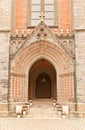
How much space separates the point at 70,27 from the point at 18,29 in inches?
129

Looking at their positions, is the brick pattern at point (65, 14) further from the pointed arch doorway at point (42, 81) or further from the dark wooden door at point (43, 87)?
the dark wooden door at point (43, 87)

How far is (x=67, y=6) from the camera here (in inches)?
672

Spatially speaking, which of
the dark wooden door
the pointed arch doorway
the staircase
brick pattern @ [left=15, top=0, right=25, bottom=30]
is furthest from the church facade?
the dark wooden door

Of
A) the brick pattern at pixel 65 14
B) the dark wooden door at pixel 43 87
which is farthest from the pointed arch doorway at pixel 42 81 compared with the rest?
the brick pattern at pixel 65 14

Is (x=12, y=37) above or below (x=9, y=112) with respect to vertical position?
above

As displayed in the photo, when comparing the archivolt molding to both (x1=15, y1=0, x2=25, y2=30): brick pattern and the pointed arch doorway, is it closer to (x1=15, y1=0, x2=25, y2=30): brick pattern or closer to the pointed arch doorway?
(x1=15, y1=0, x2=25, y2=30): brick pattern

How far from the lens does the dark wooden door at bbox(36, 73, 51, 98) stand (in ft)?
67.6

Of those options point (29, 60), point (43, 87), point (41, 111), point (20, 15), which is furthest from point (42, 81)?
point (41, 111)

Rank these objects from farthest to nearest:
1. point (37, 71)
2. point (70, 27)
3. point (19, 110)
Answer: point (37, 71)
point (70, 27)
point (19, 110)

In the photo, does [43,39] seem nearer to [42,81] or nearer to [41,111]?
[41,111]

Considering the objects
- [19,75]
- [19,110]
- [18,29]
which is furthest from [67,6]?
[19,110]

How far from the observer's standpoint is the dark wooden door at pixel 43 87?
2059 cm

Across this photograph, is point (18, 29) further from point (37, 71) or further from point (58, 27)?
point (37, 71)

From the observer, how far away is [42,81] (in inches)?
815
